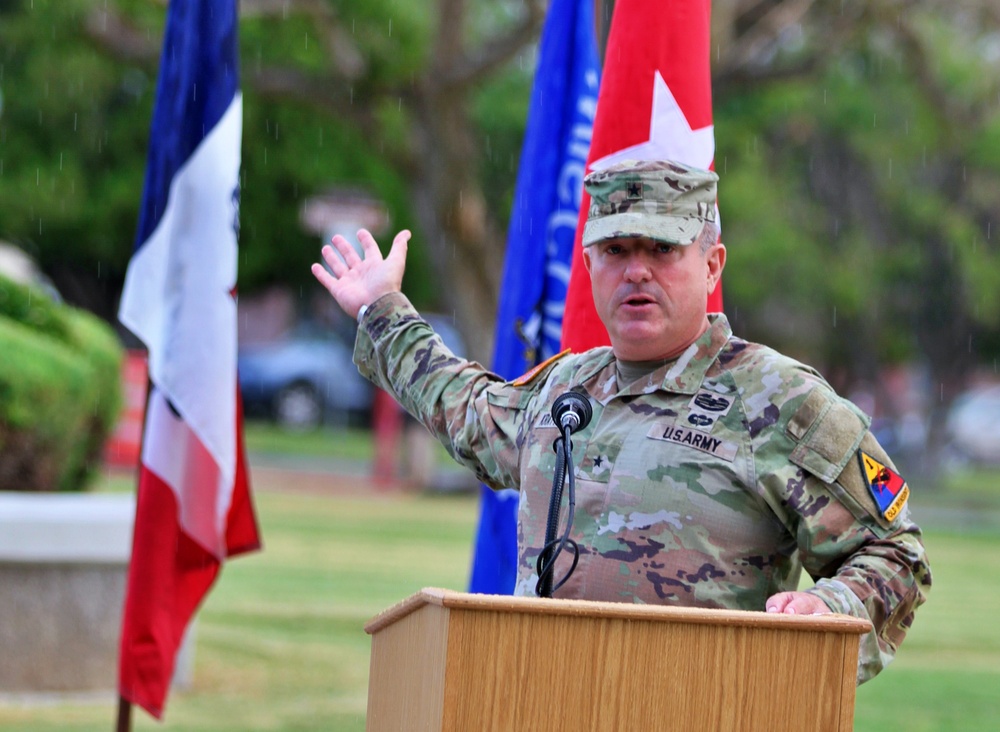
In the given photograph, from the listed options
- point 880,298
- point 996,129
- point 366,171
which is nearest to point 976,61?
point 996,129

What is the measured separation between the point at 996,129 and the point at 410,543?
56.2 feet

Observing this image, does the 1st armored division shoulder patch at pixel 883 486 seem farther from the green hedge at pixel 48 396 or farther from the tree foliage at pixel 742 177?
the tree foliage at pixel 742 177

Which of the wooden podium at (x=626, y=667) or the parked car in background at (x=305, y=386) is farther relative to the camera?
the parked car in background at (x=305, y=386)

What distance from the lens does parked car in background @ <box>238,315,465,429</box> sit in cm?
3316

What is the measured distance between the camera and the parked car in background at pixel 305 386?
33156 millimetres

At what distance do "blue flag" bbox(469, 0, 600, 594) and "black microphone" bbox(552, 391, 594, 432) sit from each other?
225cm

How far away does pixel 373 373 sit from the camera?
3547 mm

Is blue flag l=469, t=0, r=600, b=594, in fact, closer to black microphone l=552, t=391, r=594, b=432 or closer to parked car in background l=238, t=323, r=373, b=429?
black microphone l=552, t=391, r=594, b=432

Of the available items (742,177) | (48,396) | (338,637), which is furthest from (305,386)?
(48,396)

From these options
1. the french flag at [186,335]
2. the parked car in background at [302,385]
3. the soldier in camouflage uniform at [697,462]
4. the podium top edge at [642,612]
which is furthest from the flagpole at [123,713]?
the parked car in background at [302,385]

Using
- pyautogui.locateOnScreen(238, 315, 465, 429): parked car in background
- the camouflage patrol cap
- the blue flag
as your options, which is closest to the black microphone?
the camouflage patrol cap

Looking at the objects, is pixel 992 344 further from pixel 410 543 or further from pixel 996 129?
pixel 410 543

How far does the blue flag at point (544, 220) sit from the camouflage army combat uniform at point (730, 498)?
89.6 inches

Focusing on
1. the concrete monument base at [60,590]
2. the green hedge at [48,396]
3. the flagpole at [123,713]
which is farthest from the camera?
the green hedge at [48,396]
